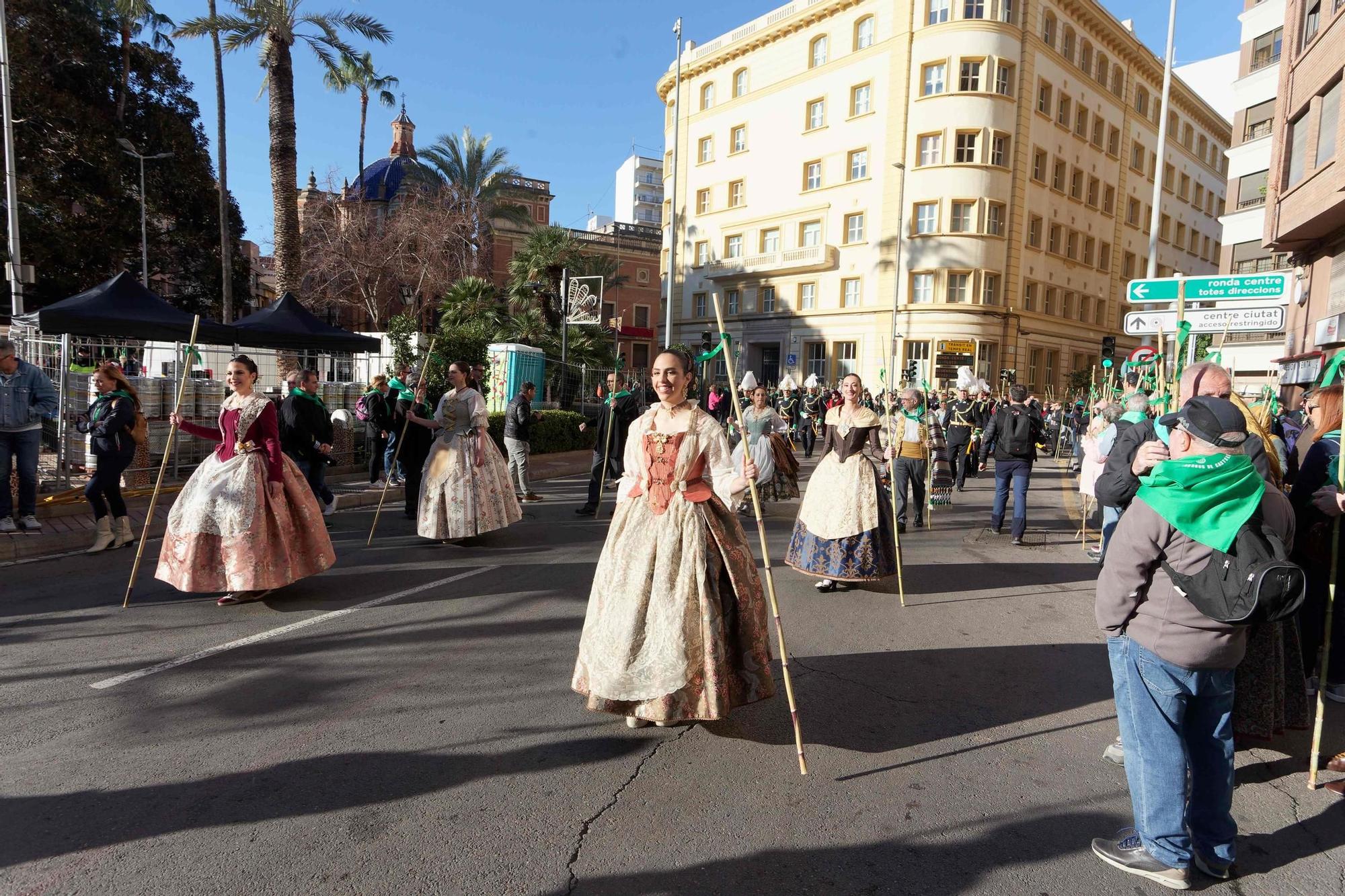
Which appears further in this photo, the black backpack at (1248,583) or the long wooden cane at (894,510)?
the long wooden cane at (894,510)

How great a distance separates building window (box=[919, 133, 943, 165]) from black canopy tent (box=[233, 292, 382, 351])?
26.7m

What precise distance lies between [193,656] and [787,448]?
27.9ft

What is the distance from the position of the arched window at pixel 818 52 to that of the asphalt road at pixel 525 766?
37114mm

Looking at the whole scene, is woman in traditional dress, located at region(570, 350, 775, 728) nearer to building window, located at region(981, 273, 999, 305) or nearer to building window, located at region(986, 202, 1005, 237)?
building window, located at region(981, 273, 999, 305)

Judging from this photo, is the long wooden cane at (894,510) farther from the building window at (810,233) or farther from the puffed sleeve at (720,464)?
the building window at (810,233)

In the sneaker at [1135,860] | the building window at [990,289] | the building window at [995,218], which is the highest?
the building window at [995,218]

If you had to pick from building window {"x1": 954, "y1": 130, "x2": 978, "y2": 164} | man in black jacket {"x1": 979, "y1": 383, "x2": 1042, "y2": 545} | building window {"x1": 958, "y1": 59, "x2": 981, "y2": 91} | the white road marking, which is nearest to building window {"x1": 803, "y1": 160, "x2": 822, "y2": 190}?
building window {"x1": 954, "y1": 130, "x2": 978, "y2": 164}

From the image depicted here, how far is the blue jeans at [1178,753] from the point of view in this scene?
266 centimetres

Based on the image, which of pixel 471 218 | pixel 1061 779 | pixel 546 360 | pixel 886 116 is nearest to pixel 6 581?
pixel 1061 779

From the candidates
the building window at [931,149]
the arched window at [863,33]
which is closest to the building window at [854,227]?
the building window at [931,149]

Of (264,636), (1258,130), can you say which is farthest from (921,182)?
(264,636)

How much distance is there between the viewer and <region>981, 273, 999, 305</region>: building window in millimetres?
33219

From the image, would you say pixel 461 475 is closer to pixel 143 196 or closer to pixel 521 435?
pixel 521 435

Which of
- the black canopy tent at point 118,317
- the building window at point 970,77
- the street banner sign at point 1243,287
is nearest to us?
the street banner sign at point 1243,287
